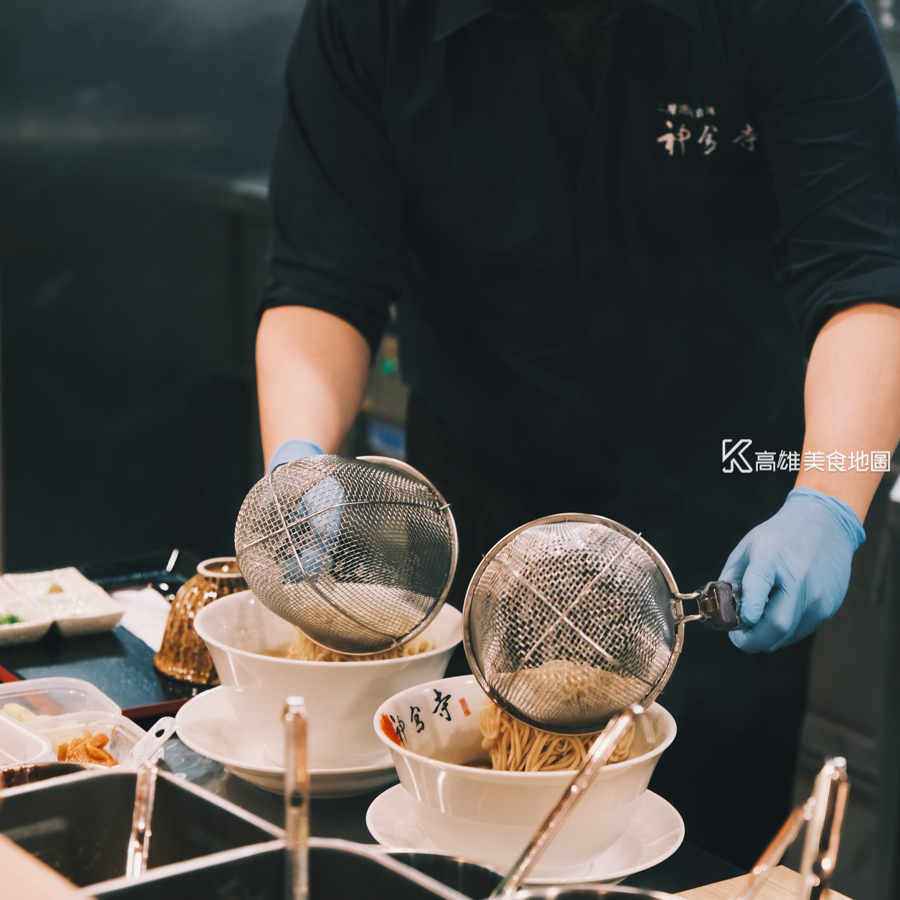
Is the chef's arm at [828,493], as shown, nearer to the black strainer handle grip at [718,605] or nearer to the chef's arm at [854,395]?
the chef's arm at [854,395]

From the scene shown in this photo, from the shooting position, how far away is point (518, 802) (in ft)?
2.79

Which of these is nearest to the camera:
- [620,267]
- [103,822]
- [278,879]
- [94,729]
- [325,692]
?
[278,879]

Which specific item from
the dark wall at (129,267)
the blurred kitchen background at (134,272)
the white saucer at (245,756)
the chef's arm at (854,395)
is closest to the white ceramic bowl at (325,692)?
the white saucer at (245,756)

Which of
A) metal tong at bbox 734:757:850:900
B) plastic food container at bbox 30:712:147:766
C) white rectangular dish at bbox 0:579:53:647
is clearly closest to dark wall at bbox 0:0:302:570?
white rectangular dish at bbox 0:579:53:647

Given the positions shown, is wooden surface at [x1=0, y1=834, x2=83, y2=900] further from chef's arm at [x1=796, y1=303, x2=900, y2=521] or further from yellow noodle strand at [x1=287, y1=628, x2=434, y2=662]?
chef's arm at [x1=796, y1=303, x2=900, y2=521]

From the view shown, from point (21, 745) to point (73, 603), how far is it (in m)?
0.46

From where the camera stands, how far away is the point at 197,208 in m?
3.57

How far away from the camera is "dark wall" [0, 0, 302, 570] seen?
329 cm

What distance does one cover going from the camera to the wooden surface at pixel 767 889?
0.88m

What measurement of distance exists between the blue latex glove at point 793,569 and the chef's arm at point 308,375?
0.62 meters

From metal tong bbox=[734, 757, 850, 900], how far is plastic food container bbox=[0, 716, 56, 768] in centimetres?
69

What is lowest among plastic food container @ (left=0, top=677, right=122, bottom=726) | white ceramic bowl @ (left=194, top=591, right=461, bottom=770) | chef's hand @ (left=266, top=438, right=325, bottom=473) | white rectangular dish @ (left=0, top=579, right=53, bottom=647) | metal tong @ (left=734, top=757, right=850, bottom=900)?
white rectangular dish @ (left=0, top=579, right=53, bottom=647)

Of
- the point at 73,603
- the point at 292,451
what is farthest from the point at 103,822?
the point at 73,603

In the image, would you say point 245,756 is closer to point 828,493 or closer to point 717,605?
point 717,605
